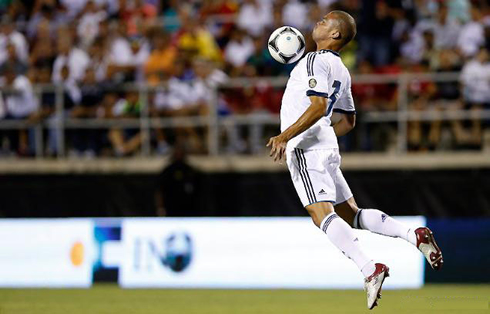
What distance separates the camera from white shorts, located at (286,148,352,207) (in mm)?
8391

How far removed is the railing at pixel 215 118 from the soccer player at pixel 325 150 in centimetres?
683

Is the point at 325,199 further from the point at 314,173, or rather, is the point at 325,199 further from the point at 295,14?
the point at 295,14

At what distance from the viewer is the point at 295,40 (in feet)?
29.2

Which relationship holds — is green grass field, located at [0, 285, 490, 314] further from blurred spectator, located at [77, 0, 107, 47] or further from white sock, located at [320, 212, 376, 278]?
blurred spectator, located at [77, 0, 107, 47]

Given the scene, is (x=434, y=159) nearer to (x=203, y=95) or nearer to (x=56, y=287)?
(x=203, y=95)

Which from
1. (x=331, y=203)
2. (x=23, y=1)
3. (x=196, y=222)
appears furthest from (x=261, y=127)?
(x=331, y=203)

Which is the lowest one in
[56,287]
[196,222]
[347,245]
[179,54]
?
[56,287]

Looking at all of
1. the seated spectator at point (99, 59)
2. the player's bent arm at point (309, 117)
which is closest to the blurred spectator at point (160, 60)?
the seated spectator at point (99, 59)

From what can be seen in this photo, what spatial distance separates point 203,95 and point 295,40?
7.53 metres

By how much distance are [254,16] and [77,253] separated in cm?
542

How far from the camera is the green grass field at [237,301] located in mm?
9945

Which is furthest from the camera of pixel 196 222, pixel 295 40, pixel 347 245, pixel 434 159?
pixel 434 159

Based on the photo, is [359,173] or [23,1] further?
[23,1]

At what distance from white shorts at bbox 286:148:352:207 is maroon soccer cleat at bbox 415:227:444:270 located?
777 mm
